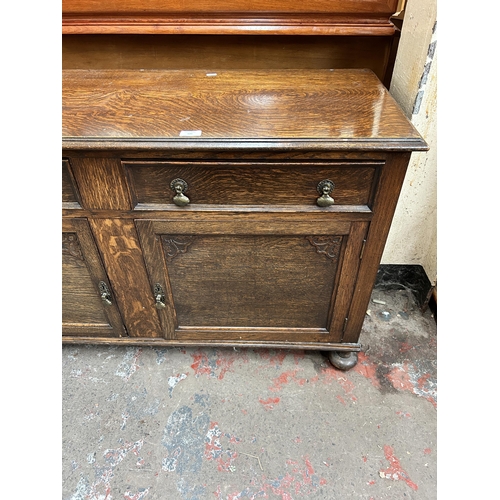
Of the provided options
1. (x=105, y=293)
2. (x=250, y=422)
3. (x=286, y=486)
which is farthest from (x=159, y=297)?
(x=286, y=486)

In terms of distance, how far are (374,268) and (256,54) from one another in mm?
879

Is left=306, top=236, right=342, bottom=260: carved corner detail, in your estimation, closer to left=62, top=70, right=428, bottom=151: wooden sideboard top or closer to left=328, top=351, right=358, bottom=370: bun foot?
left=62, top=70, right=428, bottom=151: wooden sideboard top

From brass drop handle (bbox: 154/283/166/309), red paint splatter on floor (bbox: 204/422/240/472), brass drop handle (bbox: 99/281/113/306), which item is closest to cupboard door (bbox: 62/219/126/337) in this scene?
brass drop handle (bbox: 99/281/113/306)

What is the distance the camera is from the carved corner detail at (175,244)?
99cm

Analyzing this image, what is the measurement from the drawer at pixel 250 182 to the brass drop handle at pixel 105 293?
33 cm

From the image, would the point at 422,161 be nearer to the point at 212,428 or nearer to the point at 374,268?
the point at 374,268

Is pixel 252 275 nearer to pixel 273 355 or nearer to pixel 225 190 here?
pixel 225 190

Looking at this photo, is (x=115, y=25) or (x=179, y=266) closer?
(x=179, y=266)

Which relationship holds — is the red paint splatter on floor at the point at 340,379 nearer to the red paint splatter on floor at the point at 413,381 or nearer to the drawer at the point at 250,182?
the red paint splatter on floor at the point at 413,381

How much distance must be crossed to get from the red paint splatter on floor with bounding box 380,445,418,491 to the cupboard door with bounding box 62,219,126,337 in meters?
0.96

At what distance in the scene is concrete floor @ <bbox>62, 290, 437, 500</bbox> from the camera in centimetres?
103

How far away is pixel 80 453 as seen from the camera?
109 centimetres

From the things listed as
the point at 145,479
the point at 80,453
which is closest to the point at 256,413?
the point at 145,479

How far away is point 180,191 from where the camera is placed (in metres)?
0.88
